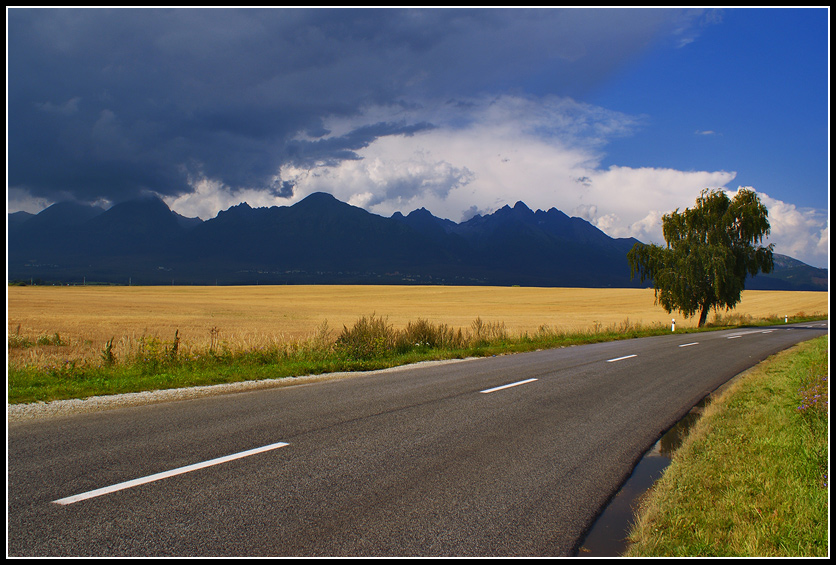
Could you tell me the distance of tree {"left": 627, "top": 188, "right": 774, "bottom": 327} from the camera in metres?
36.8

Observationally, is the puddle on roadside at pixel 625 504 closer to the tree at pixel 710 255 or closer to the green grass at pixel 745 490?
the green grass at pixel 745 490

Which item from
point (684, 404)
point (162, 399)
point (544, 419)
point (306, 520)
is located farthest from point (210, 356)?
point (684, 404)

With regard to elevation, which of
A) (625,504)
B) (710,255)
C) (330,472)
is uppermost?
(710,255)

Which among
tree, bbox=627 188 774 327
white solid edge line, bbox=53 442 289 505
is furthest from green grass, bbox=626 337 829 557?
tree, bbox=627 188 774 327

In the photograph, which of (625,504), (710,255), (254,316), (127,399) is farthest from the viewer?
(254,316)

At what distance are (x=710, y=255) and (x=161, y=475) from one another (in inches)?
1582

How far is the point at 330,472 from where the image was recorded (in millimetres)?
5164

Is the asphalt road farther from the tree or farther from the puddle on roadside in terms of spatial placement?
the tree

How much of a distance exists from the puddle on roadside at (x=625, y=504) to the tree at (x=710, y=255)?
3391 cm

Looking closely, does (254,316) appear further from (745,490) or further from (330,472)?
(745,490)

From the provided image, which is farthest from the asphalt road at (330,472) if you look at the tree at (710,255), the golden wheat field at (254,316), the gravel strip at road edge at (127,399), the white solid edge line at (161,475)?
the tree at (710,255)

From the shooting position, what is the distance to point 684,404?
936 centimetres

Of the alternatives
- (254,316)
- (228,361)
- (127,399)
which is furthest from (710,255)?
(254,316)

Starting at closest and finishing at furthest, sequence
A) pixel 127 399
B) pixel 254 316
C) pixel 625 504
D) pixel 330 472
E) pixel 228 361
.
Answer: pixel 625 504, pixel 330 472, pixel 127 399, pixel 228 361, pixel 254 316
